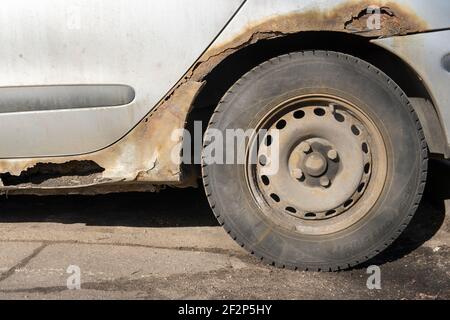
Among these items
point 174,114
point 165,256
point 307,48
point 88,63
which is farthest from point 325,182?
point 88,63

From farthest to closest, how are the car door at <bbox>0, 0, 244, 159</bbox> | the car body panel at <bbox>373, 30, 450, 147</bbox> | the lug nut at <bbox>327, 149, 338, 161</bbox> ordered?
the lug nut at <bbox>327, 149, 338, 161</bbox>
the car door at <bbox>0, 0, 244, 159</bbox>
the car body panel at <bbox>373, 30, 450, 147</bbox>

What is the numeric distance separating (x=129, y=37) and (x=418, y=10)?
4.91ft

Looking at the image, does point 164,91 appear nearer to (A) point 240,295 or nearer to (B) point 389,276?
(A) point 240,295

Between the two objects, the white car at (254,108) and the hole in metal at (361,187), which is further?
the hole in metal at (361,187)

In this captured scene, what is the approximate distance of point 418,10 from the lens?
3096mm

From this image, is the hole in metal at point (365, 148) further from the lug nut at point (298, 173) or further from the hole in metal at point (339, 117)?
the lug nut at point (298, 173)

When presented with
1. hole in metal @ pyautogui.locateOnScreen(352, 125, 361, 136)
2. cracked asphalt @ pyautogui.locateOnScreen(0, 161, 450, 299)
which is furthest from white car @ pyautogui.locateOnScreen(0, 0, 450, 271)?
cracked asphalt @ pyautogui.locateOnScreen(0, 161, 450, 299)

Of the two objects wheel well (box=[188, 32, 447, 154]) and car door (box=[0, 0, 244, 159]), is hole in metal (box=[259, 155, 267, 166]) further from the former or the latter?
car door (box=[0, 0, 244, 159])

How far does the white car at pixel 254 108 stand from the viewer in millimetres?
3186

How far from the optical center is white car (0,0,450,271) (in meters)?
3.19

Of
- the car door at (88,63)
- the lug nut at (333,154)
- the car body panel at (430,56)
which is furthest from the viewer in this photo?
the lug nut at (333,154)

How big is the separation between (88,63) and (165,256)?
1.19m

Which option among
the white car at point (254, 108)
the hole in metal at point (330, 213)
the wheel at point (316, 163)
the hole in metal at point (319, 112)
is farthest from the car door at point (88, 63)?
the hole in metal at point (330, 213)

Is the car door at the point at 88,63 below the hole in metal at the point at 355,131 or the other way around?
the other way around
